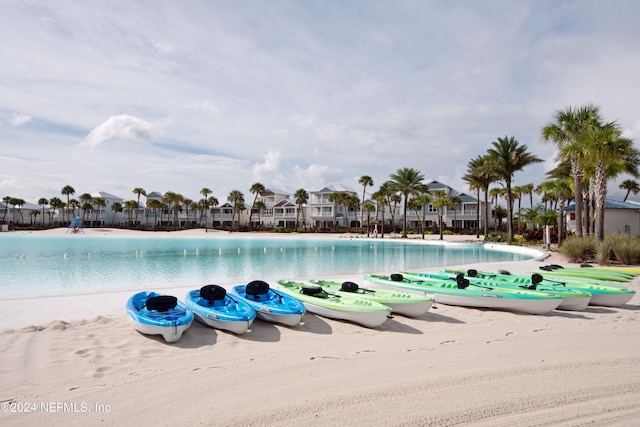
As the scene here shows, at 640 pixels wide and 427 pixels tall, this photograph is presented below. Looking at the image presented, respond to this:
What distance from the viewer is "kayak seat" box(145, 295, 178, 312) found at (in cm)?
760

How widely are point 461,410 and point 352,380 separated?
141 cm

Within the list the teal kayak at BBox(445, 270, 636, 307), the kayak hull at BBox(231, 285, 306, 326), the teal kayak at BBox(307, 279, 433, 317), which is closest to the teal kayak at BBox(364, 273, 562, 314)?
the teal kayak at BBox(307, 279, 433, 317)

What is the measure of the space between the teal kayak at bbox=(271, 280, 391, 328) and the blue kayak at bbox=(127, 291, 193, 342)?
247 centimetres

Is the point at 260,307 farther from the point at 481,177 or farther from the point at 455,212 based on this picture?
the point at 455,212

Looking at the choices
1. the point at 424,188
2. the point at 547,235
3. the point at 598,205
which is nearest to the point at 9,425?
the point at 598,205

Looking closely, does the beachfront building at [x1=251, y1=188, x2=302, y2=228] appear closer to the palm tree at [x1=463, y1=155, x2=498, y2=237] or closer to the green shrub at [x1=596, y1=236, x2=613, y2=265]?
the palm tree at [x1=463, y1=155, x2=498, y2=237]

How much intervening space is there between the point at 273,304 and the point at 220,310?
1.14 metres

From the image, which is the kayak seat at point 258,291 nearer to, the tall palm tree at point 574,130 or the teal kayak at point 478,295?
the teal kayak at point 478,295

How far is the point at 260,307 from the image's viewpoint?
8039mm

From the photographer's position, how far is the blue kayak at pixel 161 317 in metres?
6.71

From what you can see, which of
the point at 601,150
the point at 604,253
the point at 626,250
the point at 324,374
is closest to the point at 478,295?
the point at 324,374

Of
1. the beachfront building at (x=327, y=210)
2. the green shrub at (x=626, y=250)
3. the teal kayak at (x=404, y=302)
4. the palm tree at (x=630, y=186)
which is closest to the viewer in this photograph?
the teal kayak at (x=404, y=302)

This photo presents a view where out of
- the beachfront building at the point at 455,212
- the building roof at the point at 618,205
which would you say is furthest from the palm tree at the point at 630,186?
the building roof at the point at 618,205

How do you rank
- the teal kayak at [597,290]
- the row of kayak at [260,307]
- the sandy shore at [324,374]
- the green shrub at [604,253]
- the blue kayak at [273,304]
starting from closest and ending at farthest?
the sandy shore at [324,374] < the row of kayak at [260,307] < the blue kayak at [273,304] < the teal kayak at [597,290] < the green shrub at [604,253]
